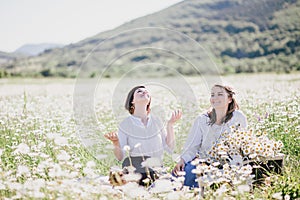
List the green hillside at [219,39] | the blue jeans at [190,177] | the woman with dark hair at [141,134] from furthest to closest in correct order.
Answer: the green hillside at [219,39]
the woman with dark hair at [141,134]
the blue jeans at [190,177]

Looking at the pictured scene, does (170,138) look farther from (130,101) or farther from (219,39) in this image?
(219,39)

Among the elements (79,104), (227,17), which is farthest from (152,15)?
(79,104)

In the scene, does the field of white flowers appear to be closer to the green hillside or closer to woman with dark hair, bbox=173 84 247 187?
woman with dark hair, bbox=173 84 247 187

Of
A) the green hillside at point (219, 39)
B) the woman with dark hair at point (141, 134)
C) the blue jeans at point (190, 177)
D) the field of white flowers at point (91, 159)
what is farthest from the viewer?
the green hillside at point (219, 39)

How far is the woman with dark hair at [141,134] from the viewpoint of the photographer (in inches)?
190

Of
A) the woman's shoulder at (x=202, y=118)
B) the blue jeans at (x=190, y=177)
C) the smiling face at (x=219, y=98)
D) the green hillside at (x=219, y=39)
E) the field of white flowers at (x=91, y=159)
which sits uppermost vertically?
the green hillside at (x=219, y=39)

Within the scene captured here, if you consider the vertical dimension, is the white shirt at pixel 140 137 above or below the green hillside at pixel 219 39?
below

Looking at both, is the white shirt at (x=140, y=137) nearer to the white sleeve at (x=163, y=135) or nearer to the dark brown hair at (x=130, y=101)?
the white sleeve at (x=163, y=135)

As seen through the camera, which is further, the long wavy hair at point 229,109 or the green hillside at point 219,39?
the green hillside at point 219,39

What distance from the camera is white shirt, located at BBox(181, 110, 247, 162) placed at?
4.91 metres

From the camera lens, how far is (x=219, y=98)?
4.89m

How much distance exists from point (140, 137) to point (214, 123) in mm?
789

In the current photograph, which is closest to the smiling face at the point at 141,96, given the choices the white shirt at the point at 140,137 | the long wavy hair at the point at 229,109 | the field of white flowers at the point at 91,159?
the white shirt at the point at 140,137

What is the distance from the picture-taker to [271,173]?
15.2 ft
